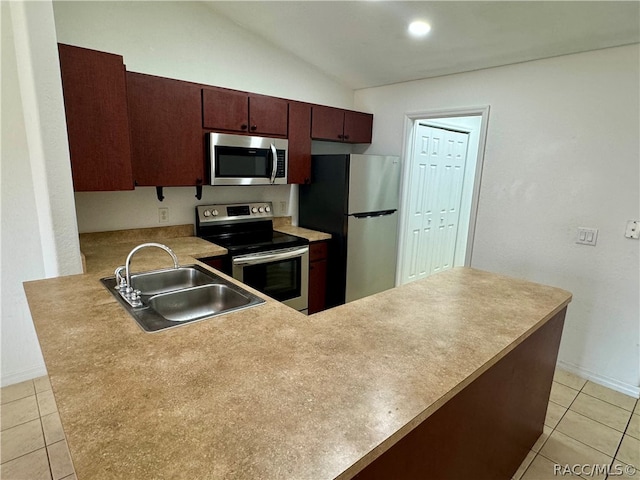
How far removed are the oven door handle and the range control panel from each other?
1.97 feet

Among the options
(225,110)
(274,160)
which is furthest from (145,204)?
(274,160)

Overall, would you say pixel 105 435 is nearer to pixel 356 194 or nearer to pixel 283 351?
pixel 283 351

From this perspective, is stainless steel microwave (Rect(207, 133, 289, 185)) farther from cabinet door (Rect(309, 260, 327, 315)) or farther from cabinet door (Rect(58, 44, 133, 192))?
cabinet door (Rect(309, 260, 327, 315))

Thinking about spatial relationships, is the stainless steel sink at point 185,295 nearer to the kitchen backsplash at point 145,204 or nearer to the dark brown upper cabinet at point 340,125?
the kitchen backsplash at point 145,204

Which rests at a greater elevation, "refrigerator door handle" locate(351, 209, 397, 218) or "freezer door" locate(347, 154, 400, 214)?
"freezer door" locate(347, 154, 400, 214)

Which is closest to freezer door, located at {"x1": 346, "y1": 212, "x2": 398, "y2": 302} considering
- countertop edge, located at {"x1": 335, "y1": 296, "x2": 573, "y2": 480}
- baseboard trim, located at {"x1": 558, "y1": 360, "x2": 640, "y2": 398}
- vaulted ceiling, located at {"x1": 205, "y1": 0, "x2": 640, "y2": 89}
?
vaulted ceiling, located at {"x1": 205, "y1": 0, "x2": 640, "y2": 89}

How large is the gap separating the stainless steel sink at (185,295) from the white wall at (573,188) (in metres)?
2.34

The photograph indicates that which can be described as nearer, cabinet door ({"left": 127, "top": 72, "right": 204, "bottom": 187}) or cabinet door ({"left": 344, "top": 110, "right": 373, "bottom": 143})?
cabinet door ({"left": 127, "top": 72, "right": 204, "bottom": 187})

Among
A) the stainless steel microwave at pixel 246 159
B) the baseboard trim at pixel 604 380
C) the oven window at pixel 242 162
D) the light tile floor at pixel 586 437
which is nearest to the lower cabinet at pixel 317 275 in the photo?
the stainless steel microwave at pixel 246 159

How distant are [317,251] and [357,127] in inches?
57.5

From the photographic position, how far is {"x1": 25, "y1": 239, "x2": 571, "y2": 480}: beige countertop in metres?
0.72

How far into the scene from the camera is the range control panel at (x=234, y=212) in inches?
117

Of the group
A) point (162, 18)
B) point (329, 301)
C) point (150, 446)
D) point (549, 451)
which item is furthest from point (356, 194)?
point (150, 446)

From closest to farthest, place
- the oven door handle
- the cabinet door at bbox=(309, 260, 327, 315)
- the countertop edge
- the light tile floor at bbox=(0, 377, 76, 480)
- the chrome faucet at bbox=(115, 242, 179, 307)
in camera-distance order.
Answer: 1. the countertop edge
2. the chrome faucet at bbox=(115, 242, 179, 307)
3. the light tile floor at bbox=(0, 377, 76, 480)
4. the oven door handle
5. the cabinet door at bbox=(309, 260, 327, 315)
